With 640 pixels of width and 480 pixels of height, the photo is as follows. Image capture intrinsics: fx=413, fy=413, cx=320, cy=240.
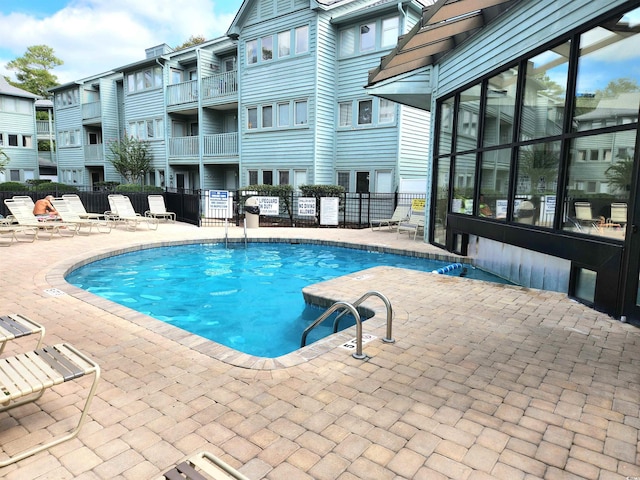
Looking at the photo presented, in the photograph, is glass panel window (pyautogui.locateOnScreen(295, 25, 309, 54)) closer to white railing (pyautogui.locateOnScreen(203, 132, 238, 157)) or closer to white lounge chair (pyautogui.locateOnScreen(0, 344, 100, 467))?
white railing (pyautogui.locateOnScreen(203, 132, 238, 157))

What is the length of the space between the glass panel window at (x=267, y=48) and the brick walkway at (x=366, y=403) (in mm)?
15772

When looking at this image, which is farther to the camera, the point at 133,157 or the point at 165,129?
the point at 133,157

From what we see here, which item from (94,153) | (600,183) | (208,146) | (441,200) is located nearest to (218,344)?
(600,183)

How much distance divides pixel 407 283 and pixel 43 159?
136 ft

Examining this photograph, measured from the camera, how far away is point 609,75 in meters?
5.26

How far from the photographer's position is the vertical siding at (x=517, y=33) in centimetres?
559

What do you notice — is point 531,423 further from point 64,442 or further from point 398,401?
point 64,442

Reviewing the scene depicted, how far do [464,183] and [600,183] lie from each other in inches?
161

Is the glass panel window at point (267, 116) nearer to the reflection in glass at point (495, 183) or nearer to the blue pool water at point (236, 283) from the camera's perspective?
the blue pool water at point (236, 283)

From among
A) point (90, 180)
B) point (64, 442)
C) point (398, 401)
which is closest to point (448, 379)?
point (398, 401)

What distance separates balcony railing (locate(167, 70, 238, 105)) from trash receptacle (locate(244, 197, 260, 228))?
688 cm

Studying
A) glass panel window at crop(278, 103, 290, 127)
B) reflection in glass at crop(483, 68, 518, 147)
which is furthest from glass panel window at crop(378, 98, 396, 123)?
reflection in glass at crop(483, 68, 518, 147)

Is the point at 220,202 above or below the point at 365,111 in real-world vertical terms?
below

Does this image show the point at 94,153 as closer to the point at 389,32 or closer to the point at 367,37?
the point at 367,37
